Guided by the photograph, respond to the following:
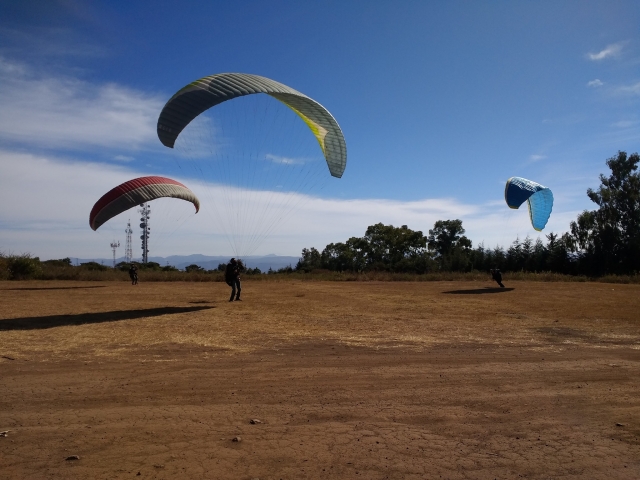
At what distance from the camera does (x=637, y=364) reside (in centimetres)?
779

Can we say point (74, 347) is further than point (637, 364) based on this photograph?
Yes

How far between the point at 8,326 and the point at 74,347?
3.51m

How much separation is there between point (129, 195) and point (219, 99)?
9782 millimetres

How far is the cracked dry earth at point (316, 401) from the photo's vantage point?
416 centimetres

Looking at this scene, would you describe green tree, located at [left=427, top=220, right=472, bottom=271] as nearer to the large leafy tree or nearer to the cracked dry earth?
the large leafy tree

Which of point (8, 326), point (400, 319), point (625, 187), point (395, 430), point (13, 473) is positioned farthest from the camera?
point (625, 187)

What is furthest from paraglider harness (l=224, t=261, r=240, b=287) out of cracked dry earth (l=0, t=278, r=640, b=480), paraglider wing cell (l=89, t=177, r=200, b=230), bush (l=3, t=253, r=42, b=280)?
bush (l=3, t=253, r=42, b=280)

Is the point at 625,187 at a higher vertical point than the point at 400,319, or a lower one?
higher

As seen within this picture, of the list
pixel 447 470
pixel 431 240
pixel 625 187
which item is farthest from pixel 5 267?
pixel 625 187

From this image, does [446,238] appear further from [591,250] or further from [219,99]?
[219,99]

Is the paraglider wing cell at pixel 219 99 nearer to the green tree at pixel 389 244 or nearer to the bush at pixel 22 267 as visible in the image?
the bush at pixel 22 267

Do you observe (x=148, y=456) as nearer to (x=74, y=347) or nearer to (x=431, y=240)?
(x=74, y=347)

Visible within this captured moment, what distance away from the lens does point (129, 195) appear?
65.6 ft

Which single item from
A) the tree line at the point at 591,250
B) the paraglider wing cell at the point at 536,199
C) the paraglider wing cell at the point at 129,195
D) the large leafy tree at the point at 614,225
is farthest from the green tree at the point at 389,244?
the paraglider wing cell at the point at 129,195
